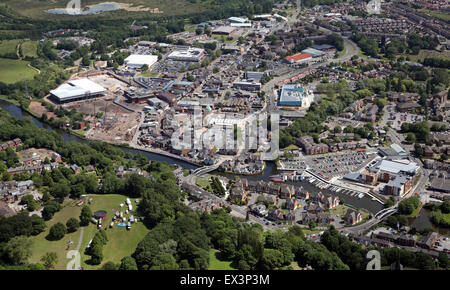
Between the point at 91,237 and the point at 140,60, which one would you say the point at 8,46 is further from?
the point at 91,237

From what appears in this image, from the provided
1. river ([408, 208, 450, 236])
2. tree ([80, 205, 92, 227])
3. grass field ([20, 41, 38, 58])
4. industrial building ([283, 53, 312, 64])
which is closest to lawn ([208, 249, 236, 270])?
tree ([80, 205, 92, 227])

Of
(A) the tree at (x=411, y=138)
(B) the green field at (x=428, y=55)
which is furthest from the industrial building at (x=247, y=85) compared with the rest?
(B) the green field at (x=428, y=55)

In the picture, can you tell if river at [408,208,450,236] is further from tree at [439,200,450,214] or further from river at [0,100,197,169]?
river at [0,100,197,169]

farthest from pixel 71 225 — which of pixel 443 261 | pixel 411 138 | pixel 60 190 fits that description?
pixel 411 138

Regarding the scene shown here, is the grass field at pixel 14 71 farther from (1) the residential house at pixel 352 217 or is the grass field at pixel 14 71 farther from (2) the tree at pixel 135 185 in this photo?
(1) the residential house at pixel 352 217

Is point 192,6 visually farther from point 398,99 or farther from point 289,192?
point 289,192

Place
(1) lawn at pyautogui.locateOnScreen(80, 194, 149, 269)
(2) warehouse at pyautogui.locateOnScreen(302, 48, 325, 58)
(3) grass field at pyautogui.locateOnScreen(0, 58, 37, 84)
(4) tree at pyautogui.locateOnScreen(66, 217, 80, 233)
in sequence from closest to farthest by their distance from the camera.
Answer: (1) lawn at pyautogui.locateOnScreen(80, 194, 149, 269) < (4) tree at pyautogui.locateOnScreen(66, 217, 80, 233) < (3) grass field at pyautogui.locateOnScreen(0, 58, 37, 84) < (2) warehouse at pyautogui.locateOnScreen(302, 48, 325, 58)

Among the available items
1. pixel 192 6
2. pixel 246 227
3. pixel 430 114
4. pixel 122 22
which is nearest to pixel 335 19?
pixel 192 6
